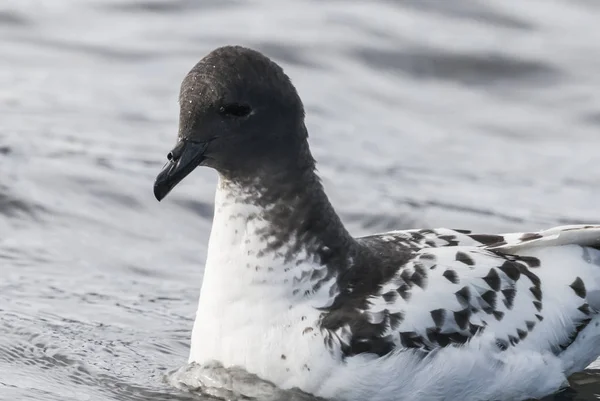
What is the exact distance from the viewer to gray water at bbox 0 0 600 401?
8.72m

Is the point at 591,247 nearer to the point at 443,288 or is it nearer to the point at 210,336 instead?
the point at 443,288

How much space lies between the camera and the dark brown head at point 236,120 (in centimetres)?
709

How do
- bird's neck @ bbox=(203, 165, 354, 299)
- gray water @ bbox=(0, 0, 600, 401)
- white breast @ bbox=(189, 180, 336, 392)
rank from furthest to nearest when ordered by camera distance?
gray water @ bbox=(0, 0, 600, 401) → bird's neck @ bbox=(203, 165, 354, 299) → white breast @ bbox=(189, 180, 336, 392)

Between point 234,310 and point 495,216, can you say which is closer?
point 234,310

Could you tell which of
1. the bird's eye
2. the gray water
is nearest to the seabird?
the bird's eye

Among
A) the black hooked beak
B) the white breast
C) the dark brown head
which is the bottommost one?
the white breast

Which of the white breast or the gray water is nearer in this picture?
the white breast

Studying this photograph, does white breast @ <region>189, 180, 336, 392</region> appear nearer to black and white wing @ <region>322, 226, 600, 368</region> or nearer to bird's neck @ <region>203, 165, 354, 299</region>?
bird's neck @ <region>203, 165, 354, 299</region>

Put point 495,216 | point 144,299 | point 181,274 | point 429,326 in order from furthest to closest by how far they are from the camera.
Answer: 1. point 495,216
2. point 181,274
3. point 144,299
4. point 429,326

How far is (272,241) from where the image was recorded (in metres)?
7.29

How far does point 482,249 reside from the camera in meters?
7.75

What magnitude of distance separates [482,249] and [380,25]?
28.6 ft

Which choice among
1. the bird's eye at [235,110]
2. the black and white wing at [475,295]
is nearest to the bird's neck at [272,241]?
the black and white wing at [475,295]

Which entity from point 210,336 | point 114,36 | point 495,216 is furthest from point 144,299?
point 114,36
